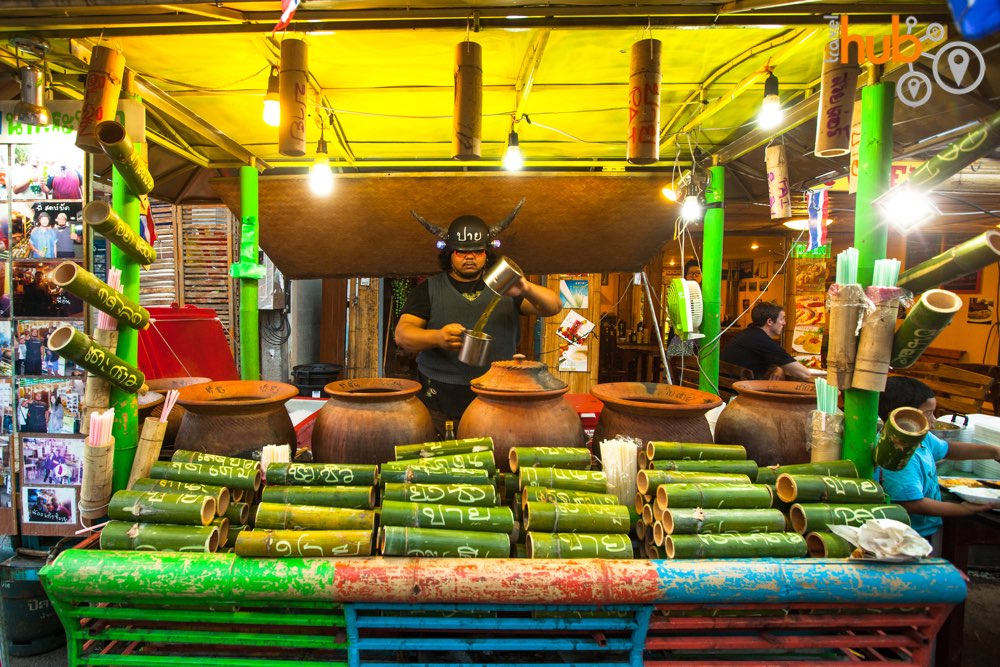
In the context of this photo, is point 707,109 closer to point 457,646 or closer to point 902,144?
point 902,144

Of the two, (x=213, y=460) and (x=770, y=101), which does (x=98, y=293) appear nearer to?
(x=213, y=460)

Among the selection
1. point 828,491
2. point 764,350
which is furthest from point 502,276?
point 764,350

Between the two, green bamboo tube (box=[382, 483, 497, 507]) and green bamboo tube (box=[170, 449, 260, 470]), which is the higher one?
green bamboo tube (box=[170, 449, 260, 470])

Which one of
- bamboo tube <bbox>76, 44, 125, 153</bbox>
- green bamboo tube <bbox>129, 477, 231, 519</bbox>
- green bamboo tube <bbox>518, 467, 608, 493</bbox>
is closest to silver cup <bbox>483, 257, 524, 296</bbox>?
green bamboo tube <bbox>518, 467, 608, 493</bbox>

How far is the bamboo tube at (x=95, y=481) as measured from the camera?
79.6 inches

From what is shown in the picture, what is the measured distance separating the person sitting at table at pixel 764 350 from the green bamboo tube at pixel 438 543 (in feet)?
15.8

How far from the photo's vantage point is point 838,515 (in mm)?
1926

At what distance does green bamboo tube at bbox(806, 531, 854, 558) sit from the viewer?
1.81 metres

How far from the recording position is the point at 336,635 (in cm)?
173

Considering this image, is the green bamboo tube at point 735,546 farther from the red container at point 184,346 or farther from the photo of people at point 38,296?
the red container at point 184,346

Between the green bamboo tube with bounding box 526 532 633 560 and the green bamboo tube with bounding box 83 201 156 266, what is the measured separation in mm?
1976

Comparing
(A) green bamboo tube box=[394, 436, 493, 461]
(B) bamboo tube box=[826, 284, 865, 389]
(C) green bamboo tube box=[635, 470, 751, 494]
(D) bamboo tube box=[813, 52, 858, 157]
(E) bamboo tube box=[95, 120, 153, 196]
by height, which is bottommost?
(C) green bamboo tube box=[635, 470, 751, 494]

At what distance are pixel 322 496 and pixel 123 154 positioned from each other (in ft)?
5.06

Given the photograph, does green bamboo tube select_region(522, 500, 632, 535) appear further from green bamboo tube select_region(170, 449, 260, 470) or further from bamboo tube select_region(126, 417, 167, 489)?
bamboo tube select_region(126, 417, 167, 489)
